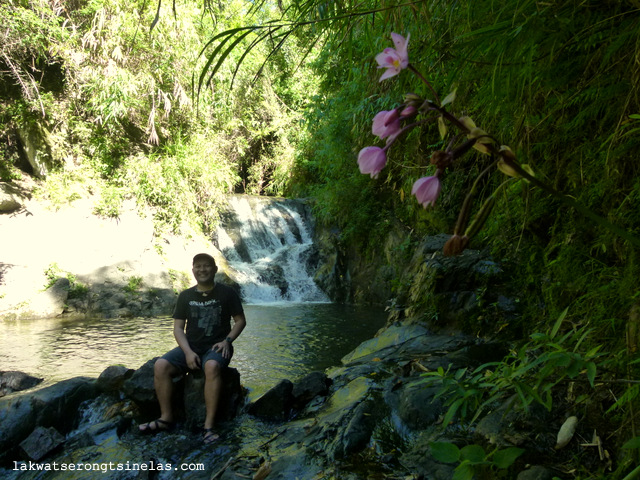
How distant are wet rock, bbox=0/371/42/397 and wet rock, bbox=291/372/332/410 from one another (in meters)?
2.69

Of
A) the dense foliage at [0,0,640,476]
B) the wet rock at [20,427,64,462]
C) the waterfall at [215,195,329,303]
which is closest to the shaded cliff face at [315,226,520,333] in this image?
the dense foliage at [0,0,640,476]

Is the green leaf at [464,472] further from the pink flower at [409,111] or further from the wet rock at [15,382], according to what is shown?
the wet rock at [15,382]

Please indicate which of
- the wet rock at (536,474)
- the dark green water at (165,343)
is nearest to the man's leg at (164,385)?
the dark green water at (165,343)

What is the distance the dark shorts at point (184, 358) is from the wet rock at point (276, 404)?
1.33 ft

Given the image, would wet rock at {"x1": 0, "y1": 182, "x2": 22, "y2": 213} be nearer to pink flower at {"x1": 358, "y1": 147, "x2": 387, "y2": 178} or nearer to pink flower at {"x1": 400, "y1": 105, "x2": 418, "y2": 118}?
pink flower at {"x1": 358, "y1": 147, "x2": 387, "y2": 178}

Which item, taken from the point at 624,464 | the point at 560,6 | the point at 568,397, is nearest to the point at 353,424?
the point at 568,397

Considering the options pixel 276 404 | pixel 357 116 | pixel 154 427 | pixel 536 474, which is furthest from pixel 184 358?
pixel 357 116

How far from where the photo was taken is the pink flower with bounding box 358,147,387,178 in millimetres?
669

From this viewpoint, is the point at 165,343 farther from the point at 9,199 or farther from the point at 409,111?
the point at 409,111

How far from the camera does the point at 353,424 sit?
92.6 inches

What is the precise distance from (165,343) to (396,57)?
625 cm

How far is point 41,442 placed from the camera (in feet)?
9.67

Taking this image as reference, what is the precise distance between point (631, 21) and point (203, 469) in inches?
113

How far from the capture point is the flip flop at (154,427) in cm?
315
